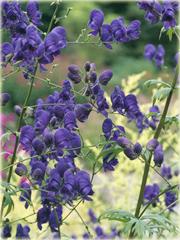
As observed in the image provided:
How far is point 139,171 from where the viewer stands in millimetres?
3920

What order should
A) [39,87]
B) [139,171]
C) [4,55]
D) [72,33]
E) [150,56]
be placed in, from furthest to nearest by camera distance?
[72,33] → [39,87] → [139,171] → [150,56] → [4,55]

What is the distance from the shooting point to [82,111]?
7.04ft

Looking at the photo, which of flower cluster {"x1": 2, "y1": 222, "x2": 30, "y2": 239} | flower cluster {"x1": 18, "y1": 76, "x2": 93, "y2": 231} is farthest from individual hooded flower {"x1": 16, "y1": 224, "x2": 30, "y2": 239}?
flower cluster {"x1": 18, "y1": 76, "x2": 93, "y2": 231}

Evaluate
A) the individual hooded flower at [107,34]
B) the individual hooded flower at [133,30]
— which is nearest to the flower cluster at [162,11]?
the individual hooded flower at [133,30]

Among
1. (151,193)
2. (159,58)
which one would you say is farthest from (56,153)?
(159,58)

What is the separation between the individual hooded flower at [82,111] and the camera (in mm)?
2135

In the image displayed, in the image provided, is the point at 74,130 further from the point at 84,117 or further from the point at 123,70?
the point at 123,70

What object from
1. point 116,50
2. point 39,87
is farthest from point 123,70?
point 39,87

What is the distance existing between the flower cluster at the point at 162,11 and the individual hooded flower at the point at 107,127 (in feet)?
1.31

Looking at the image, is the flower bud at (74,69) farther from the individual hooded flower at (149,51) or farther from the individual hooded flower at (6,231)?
the individual hooded flower at (149,51)

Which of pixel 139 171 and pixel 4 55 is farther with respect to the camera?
pixel 139 171

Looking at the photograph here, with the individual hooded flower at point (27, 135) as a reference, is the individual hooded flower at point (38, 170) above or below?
below

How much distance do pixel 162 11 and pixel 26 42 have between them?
0.56m

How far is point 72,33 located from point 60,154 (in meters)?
12.1
